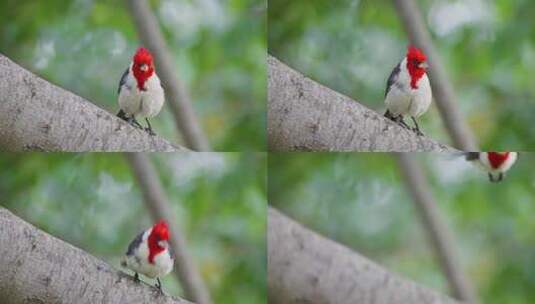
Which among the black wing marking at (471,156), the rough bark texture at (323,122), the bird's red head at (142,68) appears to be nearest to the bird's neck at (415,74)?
the rough bark texture at (323,122)

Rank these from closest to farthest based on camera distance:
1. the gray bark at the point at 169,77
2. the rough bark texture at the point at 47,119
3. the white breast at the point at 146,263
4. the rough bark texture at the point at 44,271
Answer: the rough bark texture at the point at 44,271 → the rough bark texture at the point at 47,119 → the white breast at the point at 146,263 → the gray bark at the point at 169,77

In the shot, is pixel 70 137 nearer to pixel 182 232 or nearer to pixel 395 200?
pixel 182 232

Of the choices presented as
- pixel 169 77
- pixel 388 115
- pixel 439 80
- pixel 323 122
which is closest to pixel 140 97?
pixel 169 77

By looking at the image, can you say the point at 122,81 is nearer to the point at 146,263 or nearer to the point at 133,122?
the point at 133,122

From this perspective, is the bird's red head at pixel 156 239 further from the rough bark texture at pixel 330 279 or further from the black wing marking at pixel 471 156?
the black wing marking at pixel 471 156

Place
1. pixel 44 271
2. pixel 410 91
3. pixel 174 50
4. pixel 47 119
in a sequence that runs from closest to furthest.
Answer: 1. pixel 44 271
2. pixel 47 119
3. pixel 410 91
4. pixel 174 50

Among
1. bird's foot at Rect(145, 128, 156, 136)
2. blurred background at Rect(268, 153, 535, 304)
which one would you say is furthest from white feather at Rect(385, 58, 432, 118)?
bird's foot at Rect(145, 128, 156, 136)
